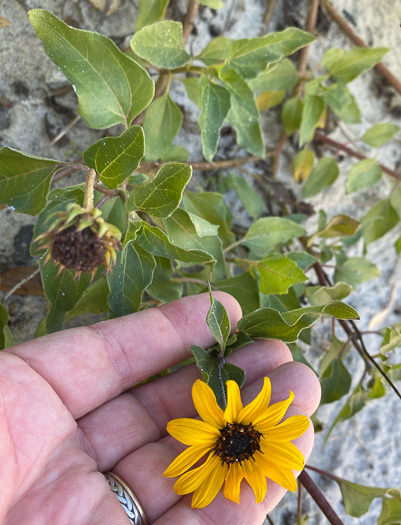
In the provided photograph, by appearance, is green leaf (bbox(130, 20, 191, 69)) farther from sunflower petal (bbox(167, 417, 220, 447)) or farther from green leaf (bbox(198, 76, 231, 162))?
sunflower petal (bbox(167, 417, 220, 447))

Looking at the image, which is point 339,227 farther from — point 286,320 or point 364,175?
point 286,320

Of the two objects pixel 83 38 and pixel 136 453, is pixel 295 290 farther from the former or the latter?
pixel 83 38

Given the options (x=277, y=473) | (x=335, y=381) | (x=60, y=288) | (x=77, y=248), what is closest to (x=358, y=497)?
(x=335, y=381)

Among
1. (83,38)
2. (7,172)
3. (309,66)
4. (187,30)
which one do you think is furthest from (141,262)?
(309,66)

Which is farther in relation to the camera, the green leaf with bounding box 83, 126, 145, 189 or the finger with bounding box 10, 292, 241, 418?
the finger with bounding box 10, 292, 241, 418

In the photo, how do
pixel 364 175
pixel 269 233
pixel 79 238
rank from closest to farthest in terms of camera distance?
pixel 79 238
pixel 269 233
pixel 364 175

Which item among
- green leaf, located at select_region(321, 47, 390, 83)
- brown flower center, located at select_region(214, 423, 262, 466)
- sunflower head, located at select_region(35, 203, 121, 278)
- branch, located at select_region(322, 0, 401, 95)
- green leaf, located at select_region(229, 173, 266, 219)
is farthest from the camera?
branch, located at select_region(322, 0, 401, 95)

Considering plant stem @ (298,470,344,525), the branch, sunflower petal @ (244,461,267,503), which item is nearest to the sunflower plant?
sunflower petal @ (244,461,267,503)
